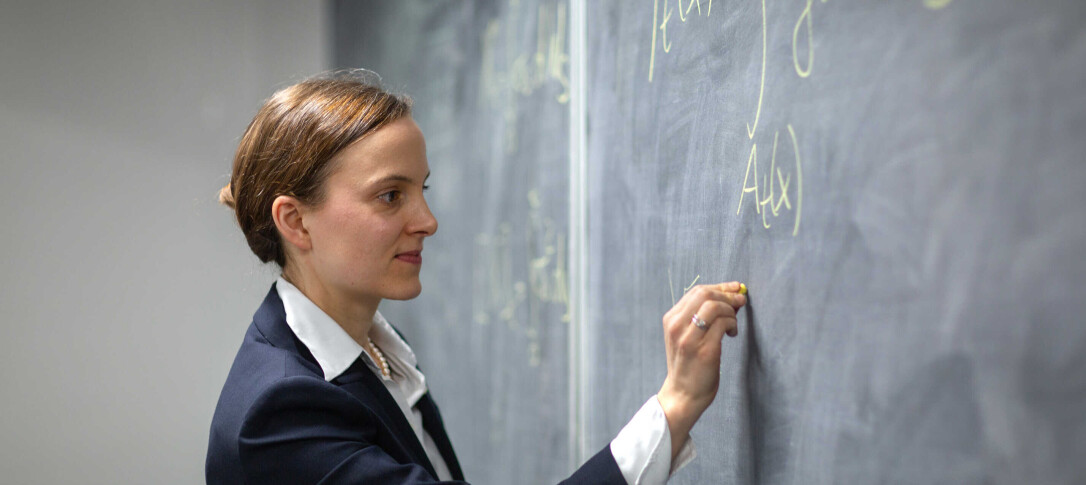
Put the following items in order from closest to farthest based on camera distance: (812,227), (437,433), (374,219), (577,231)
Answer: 1. (812,227)
2. (374,219)
3. (437,433)
4. (577,231)

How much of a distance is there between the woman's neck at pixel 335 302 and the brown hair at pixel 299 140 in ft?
0.14

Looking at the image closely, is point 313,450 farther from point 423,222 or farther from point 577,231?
point 577,231

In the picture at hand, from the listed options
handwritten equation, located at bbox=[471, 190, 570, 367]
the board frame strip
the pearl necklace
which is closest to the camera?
the pearl necklace

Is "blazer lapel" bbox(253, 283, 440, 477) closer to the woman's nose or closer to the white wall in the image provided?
the woman's nose

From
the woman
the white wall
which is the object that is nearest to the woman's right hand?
the woman

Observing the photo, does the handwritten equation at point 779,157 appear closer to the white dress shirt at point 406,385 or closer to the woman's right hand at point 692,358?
the woman's right hand at point 692,358

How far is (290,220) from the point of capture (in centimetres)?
95

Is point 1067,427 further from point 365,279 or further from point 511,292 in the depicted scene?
point 511,292

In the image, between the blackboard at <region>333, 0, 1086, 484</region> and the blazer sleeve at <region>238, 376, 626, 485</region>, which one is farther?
the blazer sleeve at <region>238, 376, 626, 485</region>

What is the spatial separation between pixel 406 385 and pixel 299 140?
37cm

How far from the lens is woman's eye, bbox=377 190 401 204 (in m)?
0.94


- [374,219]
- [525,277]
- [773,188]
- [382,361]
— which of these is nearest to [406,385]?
[382,361]

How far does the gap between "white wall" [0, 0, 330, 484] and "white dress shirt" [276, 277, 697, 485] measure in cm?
126

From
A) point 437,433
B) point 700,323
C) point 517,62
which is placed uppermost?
point 517,62
